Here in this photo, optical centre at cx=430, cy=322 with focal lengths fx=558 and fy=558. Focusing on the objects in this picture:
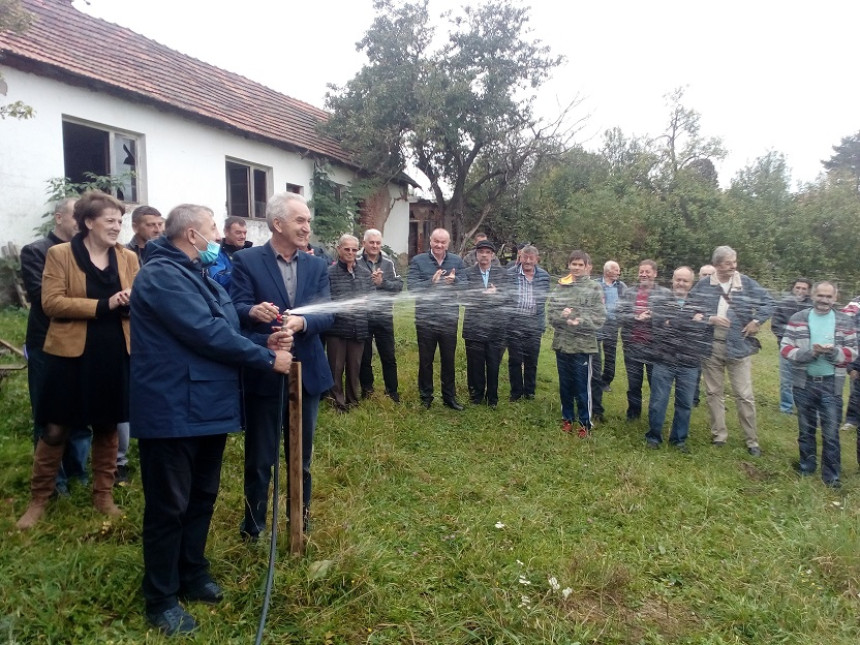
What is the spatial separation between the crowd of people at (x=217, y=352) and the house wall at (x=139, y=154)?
19.5 ft

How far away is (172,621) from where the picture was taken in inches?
107

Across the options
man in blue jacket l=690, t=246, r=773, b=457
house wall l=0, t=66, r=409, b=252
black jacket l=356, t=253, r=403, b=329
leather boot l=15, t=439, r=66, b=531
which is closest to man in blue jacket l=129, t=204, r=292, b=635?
leather boot l=15, t=439, r=66, b=531

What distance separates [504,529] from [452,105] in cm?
1334

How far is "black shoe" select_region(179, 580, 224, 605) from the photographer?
2959mm

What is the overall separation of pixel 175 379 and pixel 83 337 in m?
1.24

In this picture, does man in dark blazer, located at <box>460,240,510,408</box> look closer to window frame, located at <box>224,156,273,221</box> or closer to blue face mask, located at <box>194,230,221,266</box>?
blue face mask, located at <box>194,230,221,266</box>

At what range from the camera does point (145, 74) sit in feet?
37.9

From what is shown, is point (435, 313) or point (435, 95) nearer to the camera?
point (435, 313)

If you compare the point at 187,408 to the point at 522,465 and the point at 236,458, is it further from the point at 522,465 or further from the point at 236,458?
the point at 522,465

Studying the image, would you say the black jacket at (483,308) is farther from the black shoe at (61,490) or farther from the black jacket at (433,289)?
the black shoe at (61,490)

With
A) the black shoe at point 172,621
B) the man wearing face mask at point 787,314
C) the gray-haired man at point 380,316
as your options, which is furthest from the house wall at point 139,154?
the man wearing face mask at point 787,314

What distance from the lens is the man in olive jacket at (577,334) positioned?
20.4 ft

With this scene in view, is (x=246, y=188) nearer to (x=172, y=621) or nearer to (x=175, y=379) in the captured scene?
(x=175, y=379)

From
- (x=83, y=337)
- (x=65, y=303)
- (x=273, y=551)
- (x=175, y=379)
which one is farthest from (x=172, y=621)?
(x=65, y=303)
